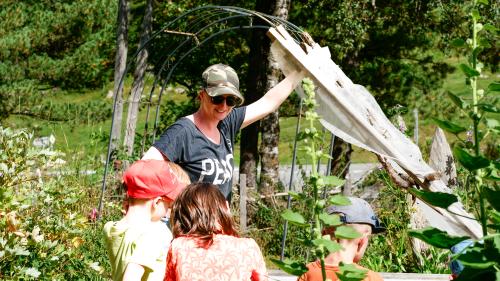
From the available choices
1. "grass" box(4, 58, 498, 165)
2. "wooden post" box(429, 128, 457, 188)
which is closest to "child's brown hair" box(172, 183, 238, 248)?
"wooden post" box(429, 128, 457, 188)

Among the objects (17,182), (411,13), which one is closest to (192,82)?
(411,13)

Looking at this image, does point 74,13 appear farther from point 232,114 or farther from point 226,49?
point 232,114

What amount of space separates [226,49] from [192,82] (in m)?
0.77

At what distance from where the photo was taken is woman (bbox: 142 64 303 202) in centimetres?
366

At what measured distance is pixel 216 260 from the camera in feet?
8.67

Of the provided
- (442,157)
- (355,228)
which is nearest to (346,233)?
(355,228)

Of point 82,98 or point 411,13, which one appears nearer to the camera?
point 411,13

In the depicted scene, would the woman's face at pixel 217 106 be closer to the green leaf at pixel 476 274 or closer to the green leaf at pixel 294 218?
the green leaf at pixel 294 218

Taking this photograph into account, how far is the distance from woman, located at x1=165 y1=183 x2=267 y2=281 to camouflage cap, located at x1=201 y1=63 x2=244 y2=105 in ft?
3.44

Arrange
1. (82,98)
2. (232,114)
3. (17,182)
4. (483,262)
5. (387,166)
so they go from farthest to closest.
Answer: (82,98), (17,182), (232,114), (387,166), (483,262)

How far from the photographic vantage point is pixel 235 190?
9.03m

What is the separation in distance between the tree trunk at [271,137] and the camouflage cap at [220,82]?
20.3 ft

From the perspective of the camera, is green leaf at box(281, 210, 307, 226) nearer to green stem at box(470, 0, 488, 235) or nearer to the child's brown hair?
green stem at box(470, 0, 488, 235)

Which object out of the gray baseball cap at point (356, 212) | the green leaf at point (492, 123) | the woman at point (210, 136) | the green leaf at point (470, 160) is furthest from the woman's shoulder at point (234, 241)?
the green leaf at point (470, 160)
